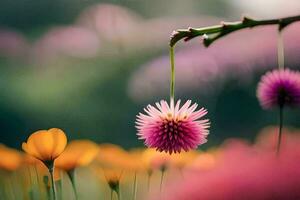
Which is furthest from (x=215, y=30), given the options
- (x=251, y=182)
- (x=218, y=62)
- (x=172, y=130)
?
(x=218, y=62)

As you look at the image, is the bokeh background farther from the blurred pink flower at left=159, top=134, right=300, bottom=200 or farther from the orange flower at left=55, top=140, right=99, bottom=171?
the blurred pink flower at left=159, top=134, right=300, bottom=200

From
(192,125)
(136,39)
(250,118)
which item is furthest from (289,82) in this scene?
(136,39)

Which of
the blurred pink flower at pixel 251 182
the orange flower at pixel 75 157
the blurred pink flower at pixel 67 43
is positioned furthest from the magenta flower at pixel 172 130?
the blurred pink flower at pixel 67 43

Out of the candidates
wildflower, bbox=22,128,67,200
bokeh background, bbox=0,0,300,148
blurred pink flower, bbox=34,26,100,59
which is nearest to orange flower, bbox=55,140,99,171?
wildflower, bbox=22,128,67,200

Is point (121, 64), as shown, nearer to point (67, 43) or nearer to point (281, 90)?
point (67, 43)

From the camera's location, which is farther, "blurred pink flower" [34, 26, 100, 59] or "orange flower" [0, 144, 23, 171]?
"blurred pink flower" [34, 26, 100, 59]
